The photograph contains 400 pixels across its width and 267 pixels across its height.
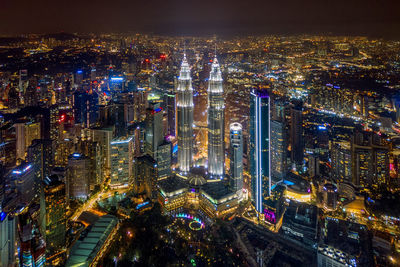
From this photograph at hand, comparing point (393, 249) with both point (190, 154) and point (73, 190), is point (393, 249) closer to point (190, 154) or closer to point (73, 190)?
point (190, 154)

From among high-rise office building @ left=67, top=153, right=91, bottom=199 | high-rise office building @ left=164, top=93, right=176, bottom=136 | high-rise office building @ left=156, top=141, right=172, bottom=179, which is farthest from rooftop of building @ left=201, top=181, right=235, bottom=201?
high-rise office building @ left=67, top=153, right=91, bottom=199

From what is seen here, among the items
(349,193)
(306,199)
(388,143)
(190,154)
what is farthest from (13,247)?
(388,143)

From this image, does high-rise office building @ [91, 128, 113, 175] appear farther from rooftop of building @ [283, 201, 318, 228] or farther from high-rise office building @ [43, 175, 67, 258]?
rooftop of building @ [283, 201, 318, 228]

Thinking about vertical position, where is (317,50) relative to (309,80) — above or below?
above

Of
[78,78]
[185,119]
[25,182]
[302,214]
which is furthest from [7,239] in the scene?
[78,78]

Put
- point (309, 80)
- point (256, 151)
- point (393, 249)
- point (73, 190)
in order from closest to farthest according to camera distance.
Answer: point (393, 249)
point (256, 151)
point (73, 190)
point (309, 80)

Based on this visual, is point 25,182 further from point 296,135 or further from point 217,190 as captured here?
point 296,135
